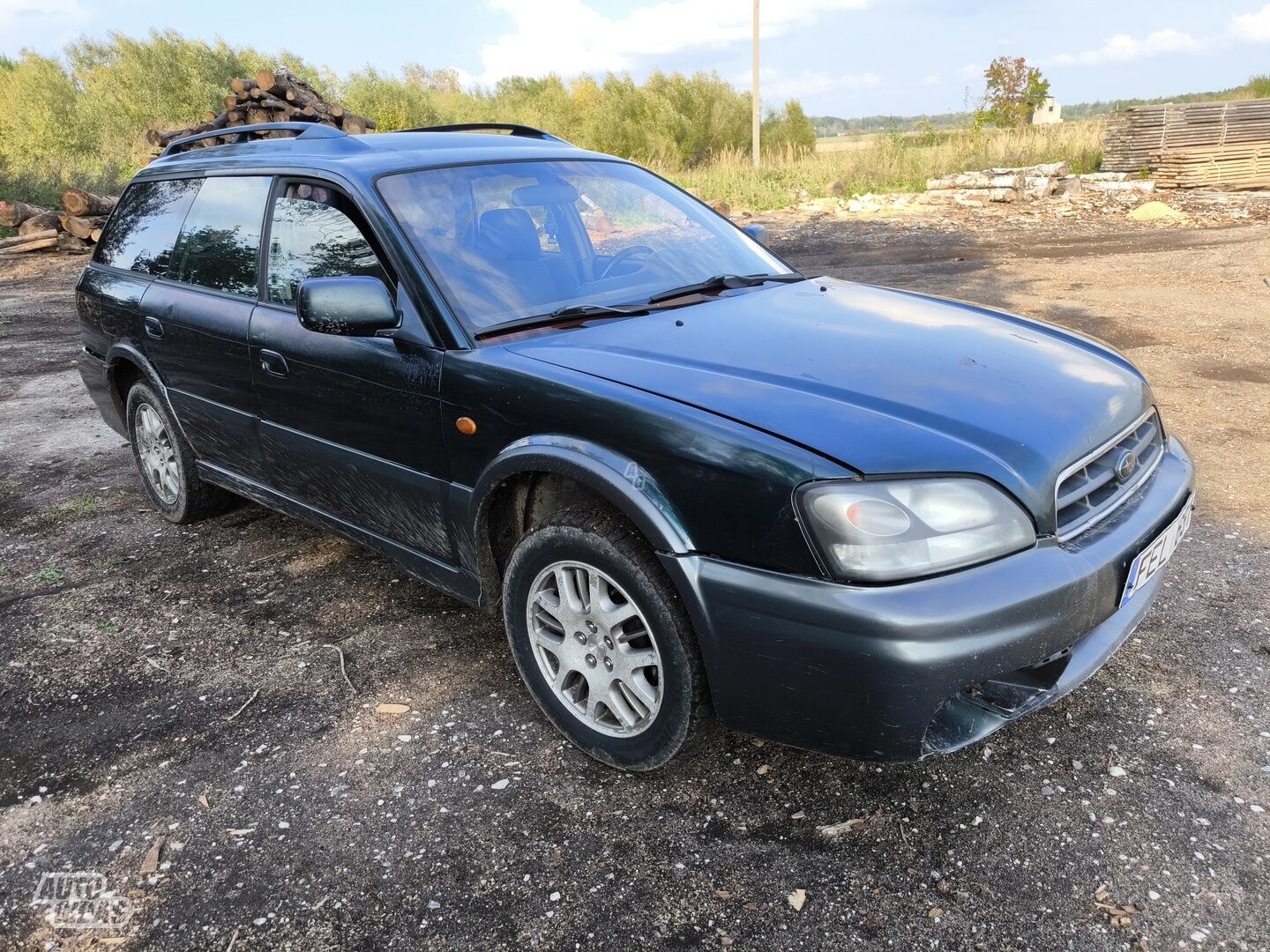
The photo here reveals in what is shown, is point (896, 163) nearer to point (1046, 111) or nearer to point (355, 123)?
point (355, 123)

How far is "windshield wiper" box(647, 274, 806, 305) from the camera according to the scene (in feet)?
10.5

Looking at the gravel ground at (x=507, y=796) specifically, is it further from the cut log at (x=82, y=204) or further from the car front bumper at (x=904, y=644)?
the cut log at (x=82, y=204)

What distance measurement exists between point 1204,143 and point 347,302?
19109mm

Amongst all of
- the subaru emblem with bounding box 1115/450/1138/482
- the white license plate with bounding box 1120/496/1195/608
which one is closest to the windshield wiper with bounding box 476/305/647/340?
the subaru emblem with bounding box 1115/450/1138/482

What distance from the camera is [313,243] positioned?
3389 millimetres

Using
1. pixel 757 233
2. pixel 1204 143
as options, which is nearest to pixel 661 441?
pixel 757 233

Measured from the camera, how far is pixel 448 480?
9.65ft

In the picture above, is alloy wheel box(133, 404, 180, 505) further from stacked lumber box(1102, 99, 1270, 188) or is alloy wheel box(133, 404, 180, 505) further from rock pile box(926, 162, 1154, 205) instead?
stacked lumber box(1102, 99, 1270, 188)

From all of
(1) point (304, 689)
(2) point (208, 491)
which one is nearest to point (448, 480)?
(1) point (304, 689)

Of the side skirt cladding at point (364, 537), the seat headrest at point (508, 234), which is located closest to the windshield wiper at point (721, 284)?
the seat headrest at point (508, 234)

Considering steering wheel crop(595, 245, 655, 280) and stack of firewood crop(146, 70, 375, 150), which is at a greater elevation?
stack of firewood crop(146, 70, 375, 150)

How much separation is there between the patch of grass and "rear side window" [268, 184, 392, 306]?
238cm

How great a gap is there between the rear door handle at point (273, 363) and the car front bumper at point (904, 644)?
1906 millimetres

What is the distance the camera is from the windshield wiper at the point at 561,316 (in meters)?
2.86
